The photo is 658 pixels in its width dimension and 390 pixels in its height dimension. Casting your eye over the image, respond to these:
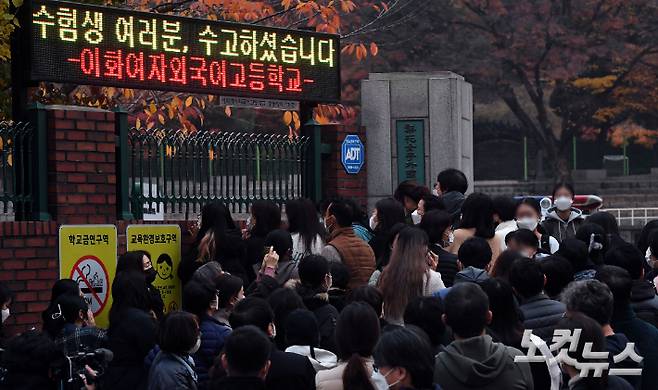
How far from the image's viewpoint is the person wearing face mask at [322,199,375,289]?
11164mm

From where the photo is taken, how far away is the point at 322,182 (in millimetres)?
15164

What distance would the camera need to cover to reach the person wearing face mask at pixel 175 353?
801 cm

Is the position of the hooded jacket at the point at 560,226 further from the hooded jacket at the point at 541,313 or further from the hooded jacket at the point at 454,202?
the hooded jacket at the point at 541,313

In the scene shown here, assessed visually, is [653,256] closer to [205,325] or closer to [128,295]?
[205,325]

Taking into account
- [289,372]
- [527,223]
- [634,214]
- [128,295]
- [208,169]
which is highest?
[208,169]

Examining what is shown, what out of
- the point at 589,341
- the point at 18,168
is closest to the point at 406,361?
the point at 589,341

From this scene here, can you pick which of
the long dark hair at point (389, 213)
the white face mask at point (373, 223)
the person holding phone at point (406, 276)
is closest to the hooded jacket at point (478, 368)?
the person holding phone at point (406, 276)

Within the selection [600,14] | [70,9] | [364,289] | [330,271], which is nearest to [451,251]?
[330,271]

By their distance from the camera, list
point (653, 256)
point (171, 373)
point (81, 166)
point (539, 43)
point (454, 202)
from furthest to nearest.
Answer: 1. point (539, 43)
2. point (454, 202)
3. point (81, 166)
4. point (653, 256)
5. point (171, 373)

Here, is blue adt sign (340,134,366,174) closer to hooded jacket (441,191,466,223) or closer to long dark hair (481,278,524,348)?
hooded jacket (441,191,466,223)

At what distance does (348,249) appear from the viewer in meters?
11.2

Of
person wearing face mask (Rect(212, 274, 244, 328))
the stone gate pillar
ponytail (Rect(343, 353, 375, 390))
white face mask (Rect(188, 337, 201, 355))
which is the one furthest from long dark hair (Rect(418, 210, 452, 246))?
the stone gate pillar

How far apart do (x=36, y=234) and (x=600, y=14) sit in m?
33.4

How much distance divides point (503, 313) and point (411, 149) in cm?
815
